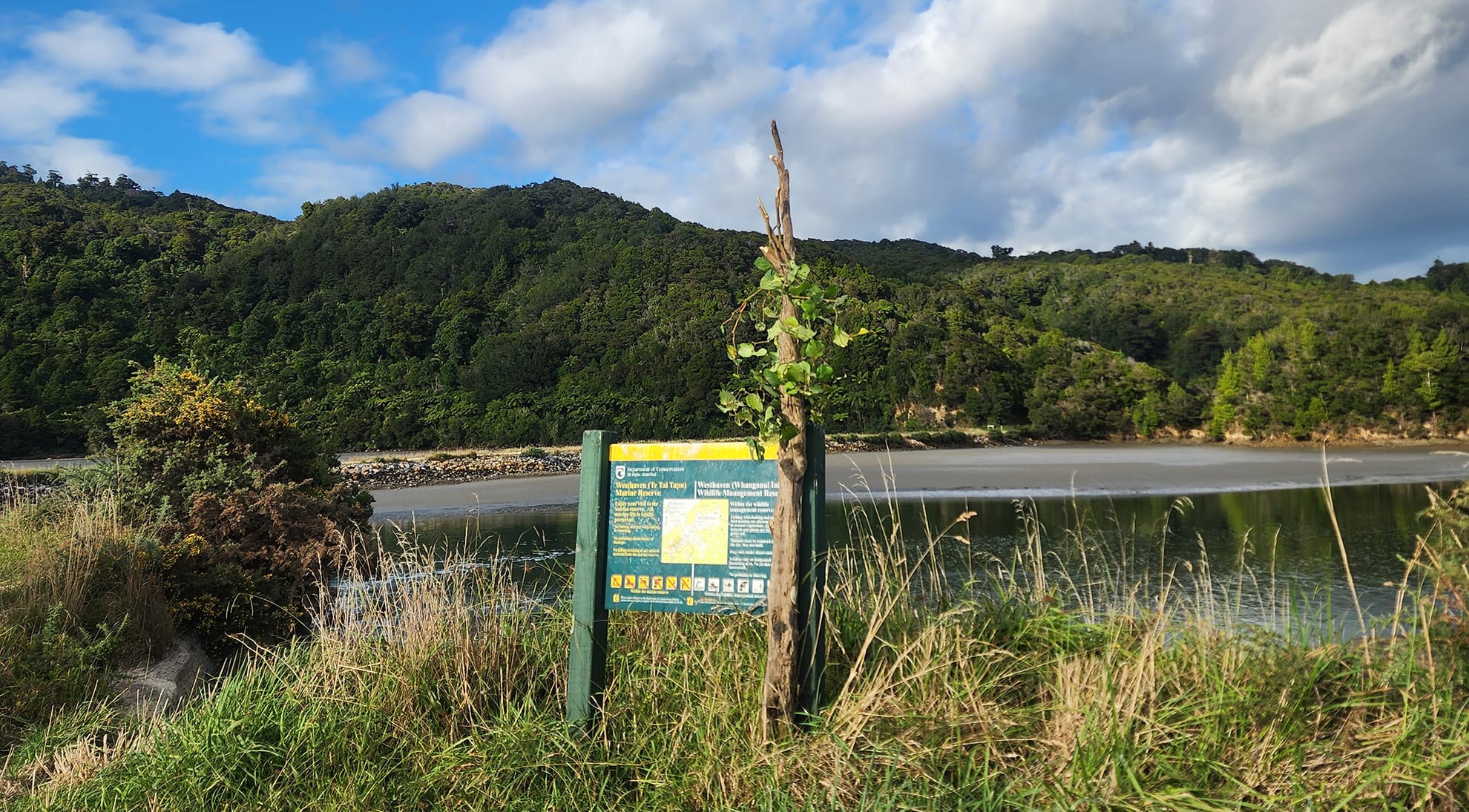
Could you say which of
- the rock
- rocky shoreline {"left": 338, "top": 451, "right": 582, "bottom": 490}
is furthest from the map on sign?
rocky shoreline {"left": 338, "top": 451, "right": 582, "bottom": 490}

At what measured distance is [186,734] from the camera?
11.1 feet

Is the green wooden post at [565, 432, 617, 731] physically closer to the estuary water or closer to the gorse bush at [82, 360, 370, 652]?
the estuary water

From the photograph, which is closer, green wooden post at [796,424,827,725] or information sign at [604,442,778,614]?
green wooden post at [796,424,827,725]

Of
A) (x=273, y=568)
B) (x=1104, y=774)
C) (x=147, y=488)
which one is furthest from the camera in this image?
(x=147, y=488)

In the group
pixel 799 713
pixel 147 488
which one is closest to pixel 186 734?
pixel 799 713

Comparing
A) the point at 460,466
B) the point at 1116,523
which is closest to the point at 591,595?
the point at 1116,523

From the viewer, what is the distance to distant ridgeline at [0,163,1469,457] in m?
45.9

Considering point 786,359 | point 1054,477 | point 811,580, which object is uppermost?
point 786,359

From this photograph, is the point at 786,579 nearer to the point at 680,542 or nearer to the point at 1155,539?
the point at 680,542

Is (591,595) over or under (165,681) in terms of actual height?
over

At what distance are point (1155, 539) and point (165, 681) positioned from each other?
1185 centimetres

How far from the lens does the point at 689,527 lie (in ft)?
11.0

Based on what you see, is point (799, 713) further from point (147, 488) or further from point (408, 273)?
point (408, 273)

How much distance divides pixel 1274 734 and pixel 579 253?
72508mm
